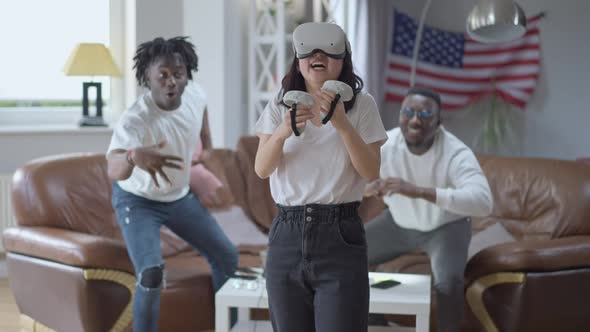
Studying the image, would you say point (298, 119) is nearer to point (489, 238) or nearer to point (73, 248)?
point (73, 248)

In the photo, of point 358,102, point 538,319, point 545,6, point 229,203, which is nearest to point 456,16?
point 545,6

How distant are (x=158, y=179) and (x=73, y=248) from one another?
42cm

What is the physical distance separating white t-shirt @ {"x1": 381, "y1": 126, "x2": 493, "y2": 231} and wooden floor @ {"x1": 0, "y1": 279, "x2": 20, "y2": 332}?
181cm

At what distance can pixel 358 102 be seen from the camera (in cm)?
212

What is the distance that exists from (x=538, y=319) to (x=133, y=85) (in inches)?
110

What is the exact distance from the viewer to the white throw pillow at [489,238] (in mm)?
3844

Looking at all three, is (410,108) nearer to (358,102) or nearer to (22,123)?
(358,102)

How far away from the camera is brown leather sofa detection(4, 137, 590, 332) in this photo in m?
3.26

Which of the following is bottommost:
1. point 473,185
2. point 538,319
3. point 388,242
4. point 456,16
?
point 538,319

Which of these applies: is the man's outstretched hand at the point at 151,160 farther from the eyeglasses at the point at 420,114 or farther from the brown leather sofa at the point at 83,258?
Result: the eyeglasses at the point at 420,114

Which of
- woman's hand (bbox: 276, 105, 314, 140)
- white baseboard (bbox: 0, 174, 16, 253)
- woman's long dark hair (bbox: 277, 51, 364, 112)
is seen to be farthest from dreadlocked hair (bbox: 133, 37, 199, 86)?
white baseboard (bbox: 0, 174, 16, 253)

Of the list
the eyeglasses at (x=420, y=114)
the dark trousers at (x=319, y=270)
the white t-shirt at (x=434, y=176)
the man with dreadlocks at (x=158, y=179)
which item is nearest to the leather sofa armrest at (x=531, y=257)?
the white t-shirt at (x=434, y=176)

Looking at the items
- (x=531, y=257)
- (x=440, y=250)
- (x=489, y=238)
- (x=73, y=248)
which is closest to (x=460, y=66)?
(x=489, y=238)

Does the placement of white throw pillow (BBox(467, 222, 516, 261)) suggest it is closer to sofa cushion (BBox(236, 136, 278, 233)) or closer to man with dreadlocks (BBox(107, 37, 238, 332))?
sofa cushion (BBox(236, 136, 278, 233))
